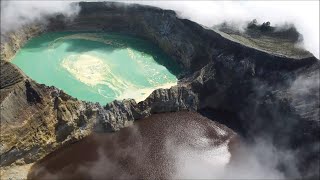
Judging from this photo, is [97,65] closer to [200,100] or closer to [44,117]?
[200,100]

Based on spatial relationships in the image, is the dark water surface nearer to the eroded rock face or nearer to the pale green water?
the eroded rock face

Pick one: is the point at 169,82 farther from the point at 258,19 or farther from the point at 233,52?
the point at 258,19

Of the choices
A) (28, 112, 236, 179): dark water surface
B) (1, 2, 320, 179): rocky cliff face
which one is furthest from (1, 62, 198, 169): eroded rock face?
(28, 112, 236, 179): dark water surface

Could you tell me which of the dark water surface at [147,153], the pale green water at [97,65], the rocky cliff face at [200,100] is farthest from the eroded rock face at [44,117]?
the pale green water at [97,65]

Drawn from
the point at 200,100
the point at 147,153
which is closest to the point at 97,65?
the point at 200,100

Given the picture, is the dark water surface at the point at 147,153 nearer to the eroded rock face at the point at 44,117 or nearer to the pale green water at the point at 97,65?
the eroded rock face at the point at 44,117
